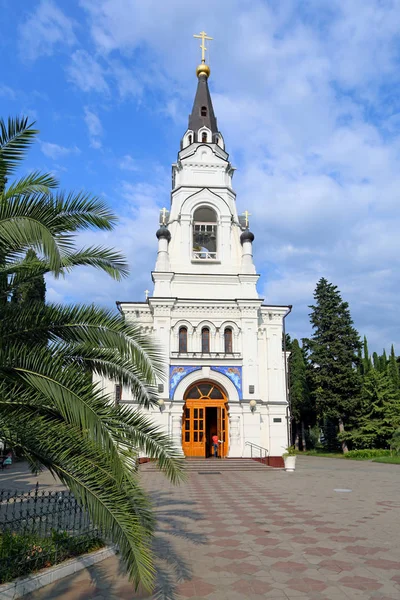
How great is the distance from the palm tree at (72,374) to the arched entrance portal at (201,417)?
57.6 ft

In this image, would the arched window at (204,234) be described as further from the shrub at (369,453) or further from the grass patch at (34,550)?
the grass patch at (34,550)

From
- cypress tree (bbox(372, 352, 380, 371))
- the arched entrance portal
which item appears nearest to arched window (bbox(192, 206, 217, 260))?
the arched entrance portal

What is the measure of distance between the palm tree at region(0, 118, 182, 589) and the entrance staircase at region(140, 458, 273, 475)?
49.8 feet

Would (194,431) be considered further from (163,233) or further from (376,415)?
(376,415)

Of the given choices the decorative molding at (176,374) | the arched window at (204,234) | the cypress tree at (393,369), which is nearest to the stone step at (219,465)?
the decorative molding at (176,374)

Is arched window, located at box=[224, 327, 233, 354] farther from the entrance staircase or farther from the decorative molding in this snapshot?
the entrance staircase

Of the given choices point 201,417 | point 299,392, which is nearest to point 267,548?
point 201,417

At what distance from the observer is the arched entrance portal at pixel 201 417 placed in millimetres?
24750

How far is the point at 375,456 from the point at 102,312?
28431 mm

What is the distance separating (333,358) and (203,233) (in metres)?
13.6

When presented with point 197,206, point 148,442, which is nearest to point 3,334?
point 148,442

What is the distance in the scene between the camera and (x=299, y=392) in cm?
3922

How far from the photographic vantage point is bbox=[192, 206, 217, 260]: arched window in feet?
92.5

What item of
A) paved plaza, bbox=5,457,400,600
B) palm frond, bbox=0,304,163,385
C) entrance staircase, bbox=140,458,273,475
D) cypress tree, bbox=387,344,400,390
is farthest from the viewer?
cypress tree, bbox=387,344,400,390
